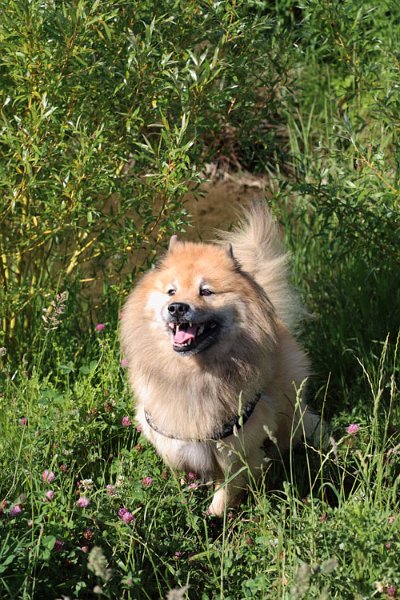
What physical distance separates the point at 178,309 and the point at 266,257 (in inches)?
38.2

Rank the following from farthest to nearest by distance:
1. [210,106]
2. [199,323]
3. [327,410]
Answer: [327,410], [210,106], [199,323]

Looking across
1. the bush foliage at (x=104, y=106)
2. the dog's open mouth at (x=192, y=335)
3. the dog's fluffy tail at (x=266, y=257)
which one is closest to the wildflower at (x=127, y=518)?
the dog's open mouth at (x=192, y=335)

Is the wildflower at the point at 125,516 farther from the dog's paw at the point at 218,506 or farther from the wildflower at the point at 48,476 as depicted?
the dog's paw at the point at 218,506

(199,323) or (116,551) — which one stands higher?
(199,323)

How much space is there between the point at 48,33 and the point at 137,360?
1.54 metres

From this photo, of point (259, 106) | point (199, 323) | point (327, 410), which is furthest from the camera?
point (259, 106)

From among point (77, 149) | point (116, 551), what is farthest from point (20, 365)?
point (116, 551)

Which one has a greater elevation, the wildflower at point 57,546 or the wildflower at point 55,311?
the wildflower at point 55,311

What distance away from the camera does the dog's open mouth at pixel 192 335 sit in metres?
3.35

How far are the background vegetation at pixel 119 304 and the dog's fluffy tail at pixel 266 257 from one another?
0.26m

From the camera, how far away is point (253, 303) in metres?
3.46

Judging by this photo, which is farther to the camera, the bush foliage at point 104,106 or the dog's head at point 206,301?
the bush foliage at point 104,106

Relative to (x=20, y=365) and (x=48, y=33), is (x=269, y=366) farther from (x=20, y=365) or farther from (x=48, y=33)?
(x=48, y=33)

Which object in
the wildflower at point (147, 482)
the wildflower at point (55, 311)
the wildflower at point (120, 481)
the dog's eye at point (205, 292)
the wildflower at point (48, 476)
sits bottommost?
the wildflower at point (120, 481)
